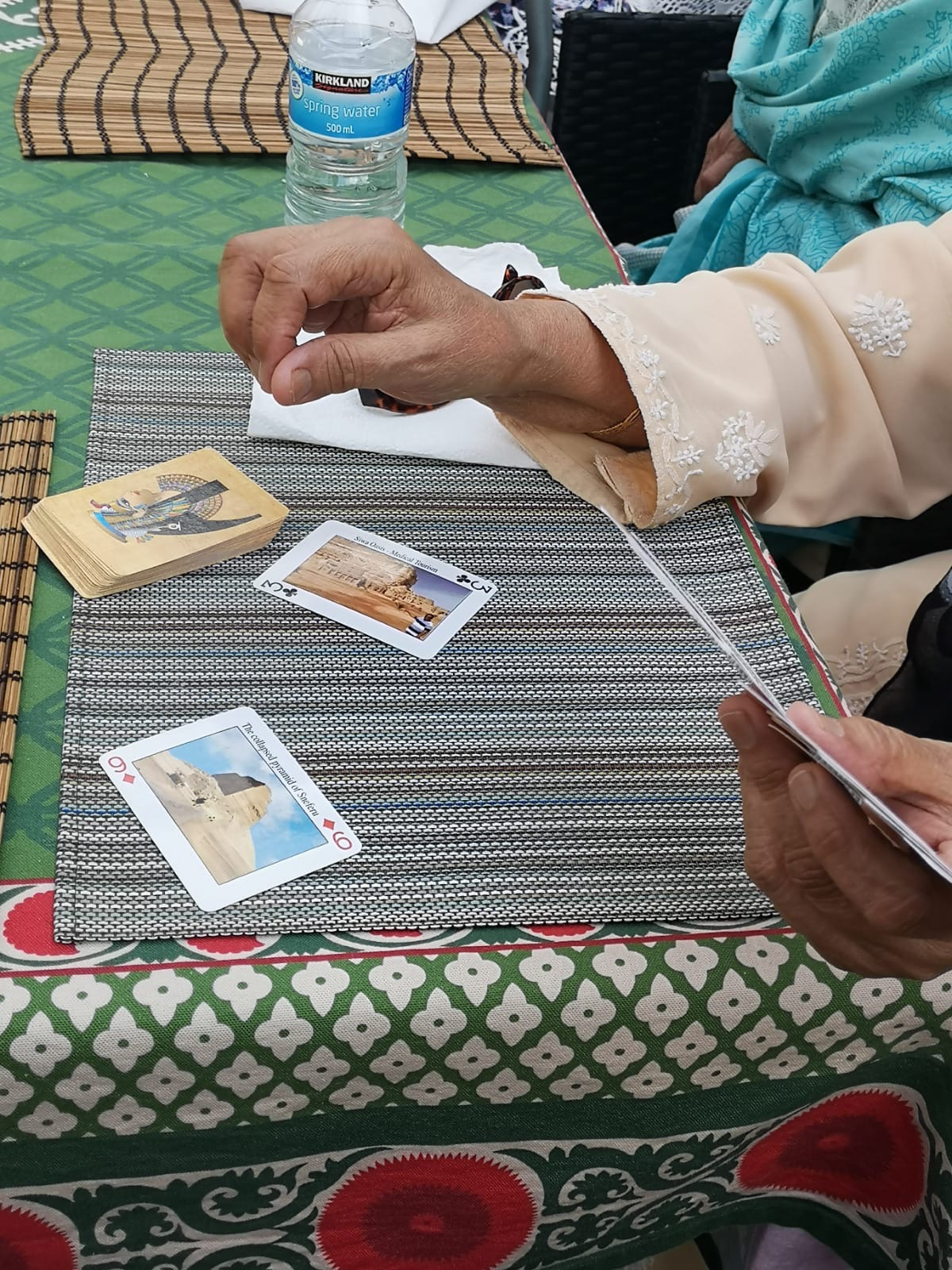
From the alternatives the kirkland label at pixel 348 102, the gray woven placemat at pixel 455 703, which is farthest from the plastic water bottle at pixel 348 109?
the gray woven placemat at pixel 455 703

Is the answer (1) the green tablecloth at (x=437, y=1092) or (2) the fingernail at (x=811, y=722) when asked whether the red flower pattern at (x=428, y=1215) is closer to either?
(1) the green tablecloth at (x=437, y=1092)

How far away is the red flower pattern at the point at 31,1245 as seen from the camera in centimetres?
70

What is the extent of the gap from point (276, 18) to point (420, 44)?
0.22 m

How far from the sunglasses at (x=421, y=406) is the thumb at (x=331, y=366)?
0.46 ft

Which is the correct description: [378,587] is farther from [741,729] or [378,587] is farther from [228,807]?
[741,729]

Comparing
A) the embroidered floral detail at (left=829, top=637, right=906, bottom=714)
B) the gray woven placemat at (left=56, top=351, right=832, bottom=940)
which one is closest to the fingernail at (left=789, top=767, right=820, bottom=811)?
the gray woven placemat at (left=56, top=351, right=832, bottom=940)

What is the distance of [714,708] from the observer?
2.78ft

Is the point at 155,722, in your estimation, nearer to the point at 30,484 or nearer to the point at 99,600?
the point at 99,600

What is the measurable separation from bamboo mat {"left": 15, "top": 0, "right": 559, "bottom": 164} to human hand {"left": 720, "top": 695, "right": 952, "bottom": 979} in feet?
3.56

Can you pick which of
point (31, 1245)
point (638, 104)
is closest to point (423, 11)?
point (638, 104)

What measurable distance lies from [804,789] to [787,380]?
54 cm

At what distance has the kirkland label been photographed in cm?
108

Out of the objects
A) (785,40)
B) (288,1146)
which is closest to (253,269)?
(288,1146)

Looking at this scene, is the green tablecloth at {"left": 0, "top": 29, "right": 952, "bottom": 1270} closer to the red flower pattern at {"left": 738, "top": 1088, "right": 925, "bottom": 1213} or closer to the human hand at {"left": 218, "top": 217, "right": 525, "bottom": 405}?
the red flower pattern at {"left": 738, "top": 1088, "right": 925, "bottom": 1213}
